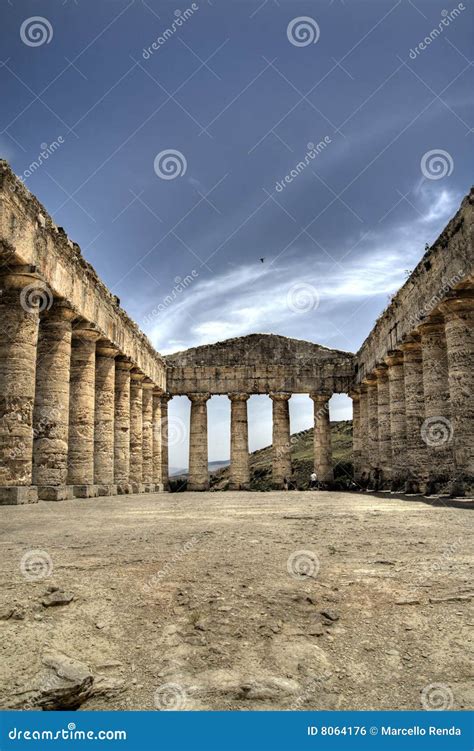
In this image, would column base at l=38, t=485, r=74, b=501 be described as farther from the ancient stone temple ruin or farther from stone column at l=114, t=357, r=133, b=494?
stone column at l=114, t=357, r=133, b=494

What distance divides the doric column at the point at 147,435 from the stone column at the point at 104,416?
6501mm

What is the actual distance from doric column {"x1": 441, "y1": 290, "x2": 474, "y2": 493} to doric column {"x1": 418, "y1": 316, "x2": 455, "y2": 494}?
5.78 ft

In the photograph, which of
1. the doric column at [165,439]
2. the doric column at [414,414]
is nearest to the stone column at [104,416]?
the doric column at [165,439]

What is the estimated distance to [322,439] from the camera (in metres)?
32.1

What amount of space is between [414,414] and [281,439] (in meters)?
12.9

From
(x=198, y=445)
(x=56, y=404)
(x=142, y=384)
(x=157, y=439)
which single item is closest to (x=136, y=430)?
(x=142, y=384)

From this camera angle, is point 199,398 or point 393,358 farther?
point 199,398

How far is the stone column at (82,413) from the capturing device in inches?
677

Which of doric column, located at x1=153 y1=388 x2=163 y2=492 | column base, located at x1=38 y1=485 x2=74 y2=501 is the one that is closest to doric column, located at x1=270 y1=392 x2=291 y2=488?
doric column, located at x1=153 y1=388 x2=163 y2=492

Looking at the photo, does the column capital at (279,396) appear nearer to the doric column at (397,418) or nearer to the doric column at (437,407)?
the doric column at (397,418)

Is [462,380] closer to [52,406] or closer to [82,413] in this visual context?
[52,406]

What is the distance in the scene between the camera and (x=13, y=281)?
1316 cm

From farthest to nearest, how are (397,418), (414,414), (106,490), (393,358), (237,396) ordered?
(237,396)
(393,358)
(397,418)
(414,414)
(106,490)

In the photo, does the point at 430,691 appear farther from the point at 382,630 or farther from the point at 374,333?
the point at 374,333
